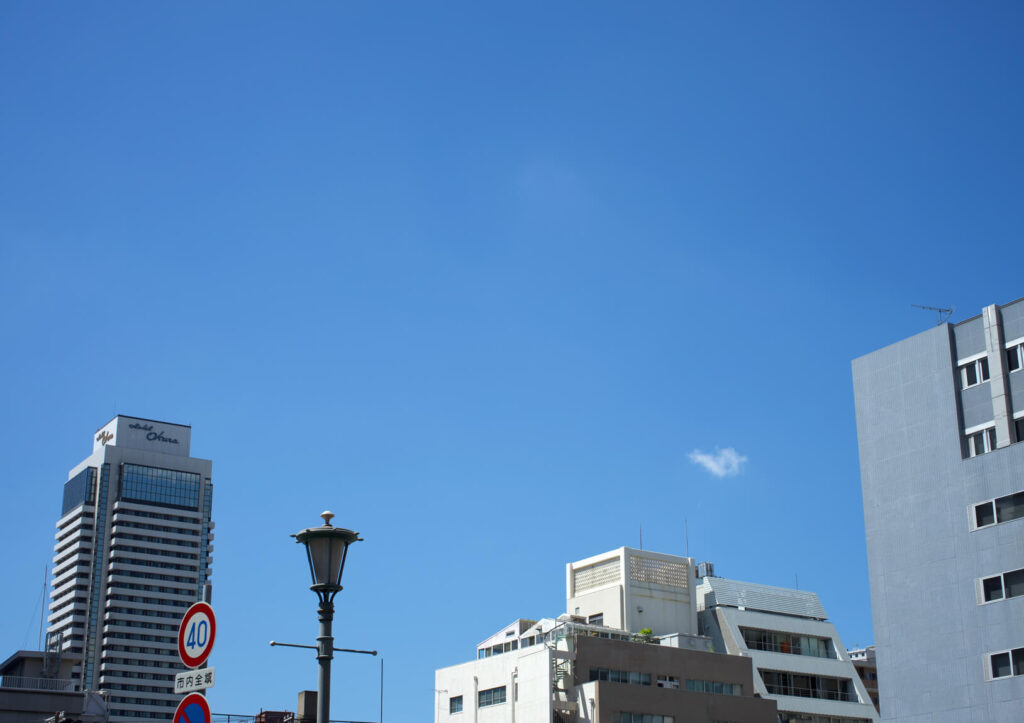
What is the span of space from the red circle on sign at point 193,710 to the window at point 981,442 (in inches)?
2092

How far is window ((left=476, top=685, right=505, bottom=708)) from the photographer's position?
9288cm

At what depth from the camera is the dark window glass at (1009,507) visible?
60.1 meters

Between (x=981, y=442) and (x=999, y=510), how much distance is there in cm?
385

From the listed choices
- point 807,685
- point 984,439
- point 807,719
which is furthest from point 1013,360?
point 807,685

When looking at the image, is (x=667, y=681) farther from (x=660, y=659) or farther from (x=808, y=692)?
(x=808, y=692)

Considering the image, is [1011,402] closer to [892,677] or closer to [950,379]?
[950,379]

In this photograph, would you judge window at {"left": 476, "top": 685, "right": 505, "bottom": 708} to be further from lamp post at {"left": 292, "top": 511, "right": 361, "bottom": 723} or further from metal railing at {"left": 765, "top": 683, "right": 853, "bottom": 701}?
lamp post at {"left": 292, "top": 511, "right": 361, "bottom": 723}

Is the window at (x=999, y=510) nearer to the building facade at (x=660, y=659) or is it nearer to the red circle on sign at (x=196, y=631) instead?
the building facade at (x=660, y=659)

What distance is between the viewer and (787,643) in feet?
354

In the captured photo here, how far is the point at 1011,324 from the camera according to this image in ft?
206

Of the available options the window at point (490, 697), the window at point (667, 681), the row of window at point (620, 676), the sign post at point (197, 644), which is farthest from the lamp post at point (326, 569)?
the window at point (490, 697)

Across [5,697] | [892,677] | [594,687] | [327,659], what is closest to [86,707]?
[5,697]

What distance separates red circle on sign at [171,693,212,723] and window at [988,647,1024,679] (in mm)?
50550

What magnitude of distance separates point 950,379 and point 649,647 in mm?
35318
